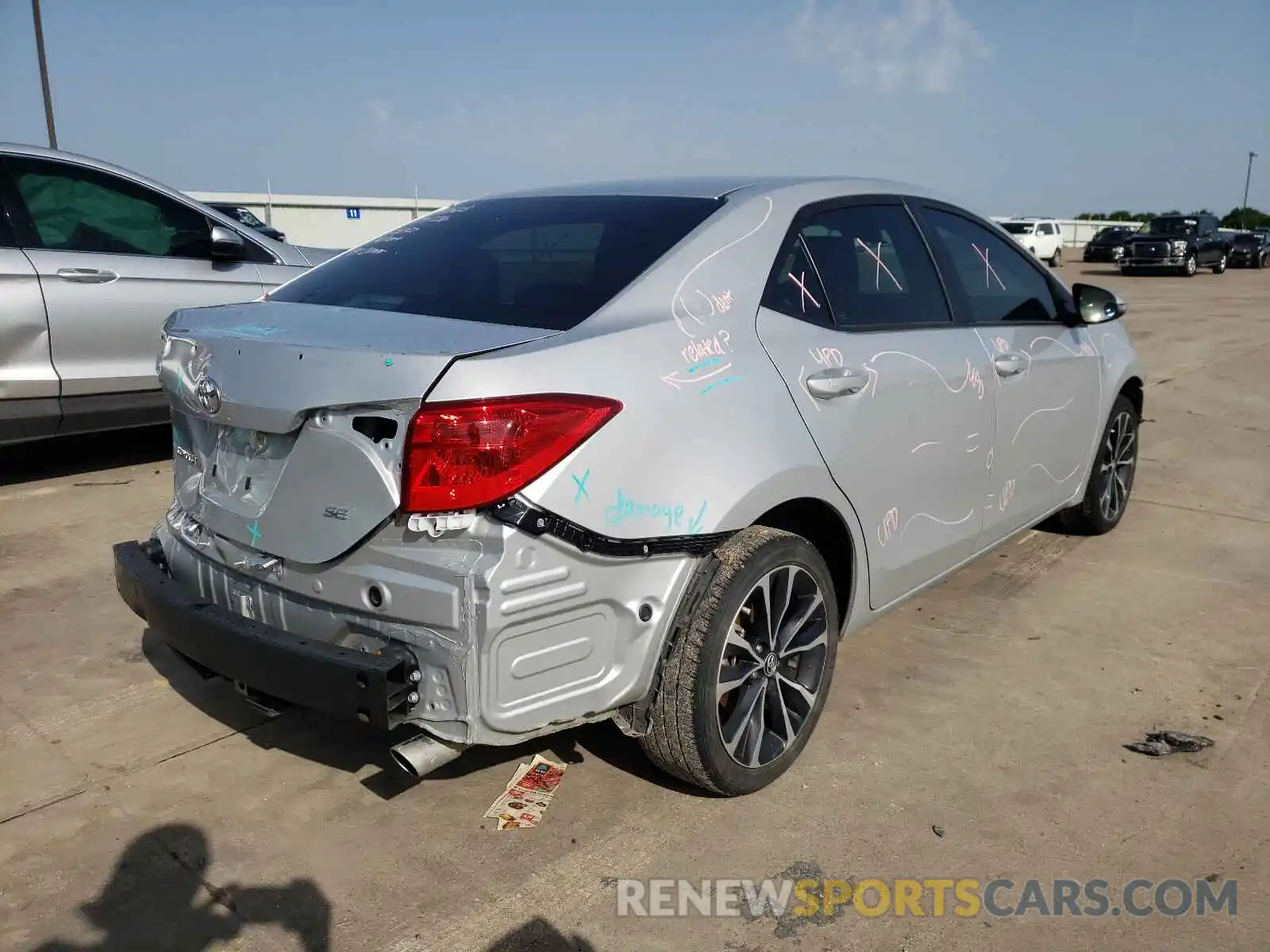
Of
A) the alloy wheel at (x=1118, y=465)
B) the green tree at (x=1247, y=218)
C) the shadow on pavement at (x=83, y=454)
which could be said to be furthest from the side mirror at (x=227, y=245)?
the green tree at (x=1247, y=218)

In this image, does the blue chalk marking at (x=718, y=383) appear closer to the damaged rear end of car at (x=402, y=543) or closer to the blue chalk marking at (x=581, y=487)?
the damaged rear end of car at (x=402, y=543)

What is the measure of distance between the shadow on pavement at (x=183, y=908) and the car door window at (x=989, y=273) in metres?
2.92

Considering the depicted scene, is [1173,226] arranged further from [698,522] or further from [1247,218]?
[1247,218]

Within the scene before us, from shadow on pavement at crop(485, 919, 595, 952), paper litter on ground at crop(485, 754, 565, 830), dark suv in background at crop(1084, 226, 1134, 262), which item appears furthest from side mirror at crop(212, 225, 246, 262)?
dark suv in background at crop(1084, 226, 1134, 262)

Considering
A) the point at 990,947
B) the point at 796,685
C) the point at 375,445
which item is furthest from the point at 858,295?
the point at 990,947

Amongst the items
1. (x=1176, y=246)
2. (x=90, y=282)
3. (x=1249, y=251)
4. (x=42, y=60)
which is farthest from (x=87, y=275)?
(x=1249, y=251)

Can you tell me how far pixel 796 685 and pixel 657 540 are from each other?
823 millimetres

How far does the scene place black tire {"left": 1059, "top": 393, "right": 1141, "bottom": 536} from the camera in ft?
16.4

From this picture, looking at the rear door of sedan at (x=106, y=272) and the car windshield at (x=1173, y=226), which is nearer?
the rear door of sedan at (x=106, y=272)

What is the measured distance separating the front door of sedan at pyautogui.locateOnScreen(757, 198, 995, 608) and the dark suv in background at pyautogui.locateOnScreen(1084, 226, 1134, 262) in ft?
113

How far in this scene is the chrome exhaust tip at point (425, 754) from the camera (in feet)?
7.79

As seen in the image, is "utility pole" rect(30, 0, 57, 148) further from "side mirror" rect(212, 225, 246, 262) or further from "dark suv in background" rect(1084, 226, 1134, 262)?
"dark suv in background" rect(1084, 226, 1134, 262)

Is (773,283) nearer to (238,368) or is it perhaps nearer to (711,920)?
(238,368)

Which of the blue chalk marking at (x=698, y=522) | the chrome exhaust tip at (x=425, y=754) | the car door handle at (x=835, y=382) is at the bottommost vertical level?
the chrome exhaust tip at (x=425, y=754)
